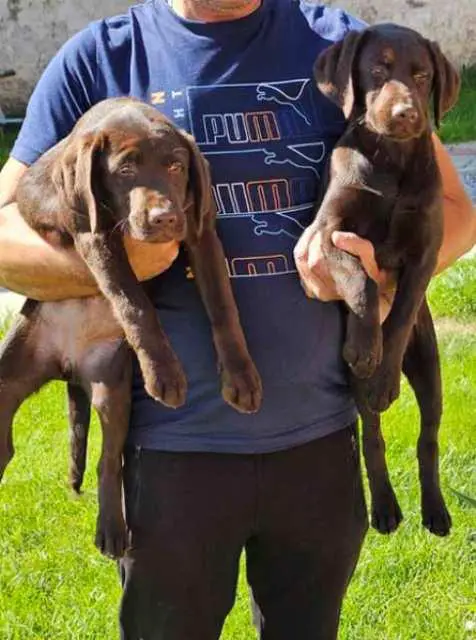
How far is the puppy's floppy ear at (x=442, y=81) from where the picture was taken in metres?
2.54

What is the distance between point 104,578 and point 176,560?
1.48 m

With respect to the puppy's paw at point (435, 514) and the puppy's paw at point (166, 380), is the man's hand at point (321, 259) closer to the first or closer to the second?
the puppy's paw at point (166, 380)

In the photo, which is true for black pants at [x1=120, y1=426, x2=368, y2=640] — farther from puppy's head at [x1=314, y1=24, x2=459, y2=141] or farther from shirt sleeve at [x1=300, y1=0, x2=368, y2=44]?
shirt sleeve at [x1=300, y1=0, x2=368, y2=44]

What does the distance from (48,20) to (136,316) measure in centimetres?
956

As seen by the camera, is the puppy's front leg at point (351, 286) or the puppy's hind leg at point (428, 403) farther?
the puppy's hind leg at point (428, 403)

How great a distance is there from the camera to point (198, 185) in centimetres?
224

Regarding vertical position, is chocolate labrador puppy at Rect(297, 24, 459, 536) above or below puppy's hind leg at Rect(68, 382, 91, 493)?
above

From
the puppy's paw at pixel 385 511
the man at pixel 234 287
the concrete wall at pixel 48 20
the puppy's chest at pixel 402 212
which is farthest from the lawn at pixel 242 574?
the concrete wall at pixel 48 20

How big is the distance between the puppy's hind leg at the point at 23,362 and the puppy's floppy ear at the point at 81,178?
1.03ft

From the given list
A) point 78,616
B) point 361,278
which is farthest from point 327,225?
point 78,616

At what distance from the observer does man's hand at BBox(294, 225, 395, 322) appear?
2.33 meters

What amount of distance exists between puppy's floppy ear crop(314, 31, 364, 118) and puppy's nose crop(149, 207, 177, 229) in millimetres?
457

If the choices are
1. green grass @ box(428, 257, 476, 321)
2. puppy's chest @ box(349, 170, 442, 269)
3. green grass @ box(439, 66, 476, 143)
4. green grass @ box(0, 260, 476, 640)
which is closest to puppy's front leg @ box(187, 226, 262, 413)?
puppy's chest @ box(349, 170, 442, 269)

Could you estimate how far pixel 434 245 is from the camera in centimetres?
250
